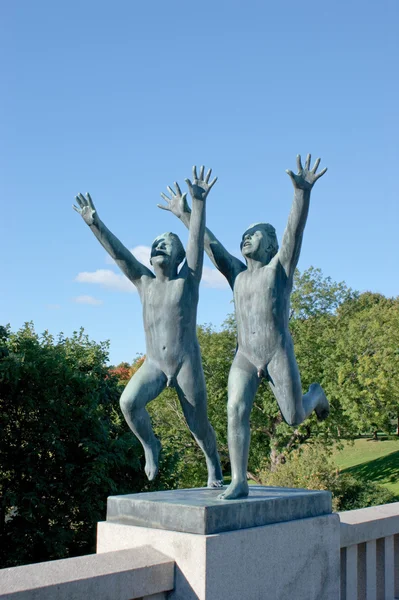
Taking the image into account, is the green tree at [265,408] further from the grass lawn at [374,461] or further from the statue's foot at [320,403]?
the statue's foot at [320,403]

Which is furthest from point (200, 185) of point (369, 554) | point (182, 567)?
point (369, 554)

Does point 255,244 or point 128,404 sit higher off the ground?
point 255,244

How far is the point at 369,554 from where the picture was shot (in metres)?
6.01

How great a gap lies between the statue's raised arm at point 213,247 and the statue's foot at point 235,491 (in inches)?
66.9

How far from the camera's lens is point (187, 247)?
556 centimetres

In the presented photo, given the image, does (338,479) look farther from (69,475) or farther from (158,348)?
(158,348)

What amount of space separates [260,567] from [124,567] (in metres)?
1.13

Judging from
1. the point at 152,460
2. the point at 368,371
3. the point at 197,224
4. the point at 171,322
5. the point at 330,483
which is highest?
the point at 368,371

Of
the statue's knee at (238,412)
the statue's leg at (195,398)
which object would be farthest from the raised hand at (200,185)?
the statue's knee at (238,412)

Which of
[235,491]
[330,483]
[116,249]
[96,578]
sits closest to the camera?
[96,578]

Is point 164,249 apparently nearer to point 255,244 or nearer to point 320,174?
point 255,244

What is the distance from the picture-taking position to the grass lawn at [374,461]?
33781mm

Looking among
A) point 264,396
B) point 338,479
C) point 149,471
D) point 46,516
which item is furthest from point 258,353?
point 264,396

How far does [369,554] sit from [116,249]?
11.6ft
